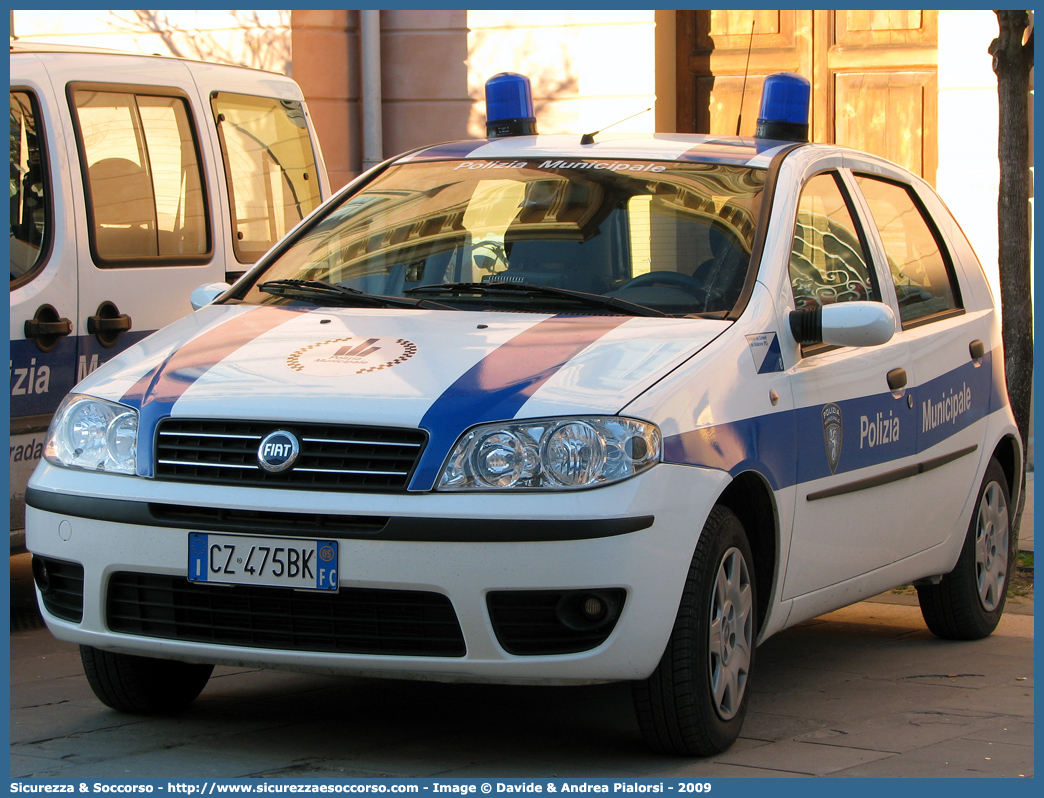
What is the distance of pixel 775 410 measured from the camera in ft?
15.4

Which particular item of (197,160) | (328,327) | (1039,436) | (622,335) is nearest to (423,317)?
(328,327)

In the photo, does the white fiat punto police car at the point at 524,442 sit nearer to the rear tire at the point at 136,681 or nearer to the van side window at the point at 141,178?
the rear tire at the point at 136,681

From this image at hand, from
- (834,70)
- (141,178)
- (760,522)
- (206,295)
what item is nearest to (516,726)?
(760,522)

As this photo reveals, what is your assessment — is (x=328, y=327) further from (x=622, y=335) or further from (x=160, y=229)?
(x=160, y=229)

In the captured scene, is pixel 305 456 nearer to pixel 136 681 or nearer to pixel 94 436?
pixel 94 436

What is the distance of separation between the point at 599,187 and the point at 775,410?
1078 mm

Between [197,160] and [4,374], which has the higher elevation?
[197,160]

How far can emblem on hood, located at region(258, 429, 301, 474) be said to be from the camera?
4121 mm

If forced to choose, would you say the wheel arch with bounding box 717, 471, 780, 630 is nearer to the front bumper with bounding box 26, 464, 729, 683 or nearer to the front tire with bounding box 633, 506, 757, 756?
the front tire with bounding box 633, 506, 757, 756

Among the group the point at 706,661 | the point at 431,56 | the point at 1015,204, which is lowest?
the point at 706,661

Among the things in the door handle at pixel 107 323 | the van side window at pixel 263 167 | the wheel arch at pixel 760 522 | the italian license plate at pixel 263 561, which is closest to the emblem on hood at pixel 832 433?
the wheel arch at pixel 760 522

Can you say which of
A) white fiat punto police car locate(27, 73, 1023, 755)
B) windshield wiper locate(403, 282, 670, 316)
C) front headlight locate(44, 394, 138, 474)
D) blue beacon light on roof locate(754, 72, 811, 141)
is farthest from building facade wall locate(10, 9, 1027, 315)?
front headlight locate(44, 394, 138, 474)

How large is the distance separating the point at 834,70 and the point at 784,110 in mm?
6746

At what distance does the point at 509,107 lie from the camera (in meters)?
6.22
